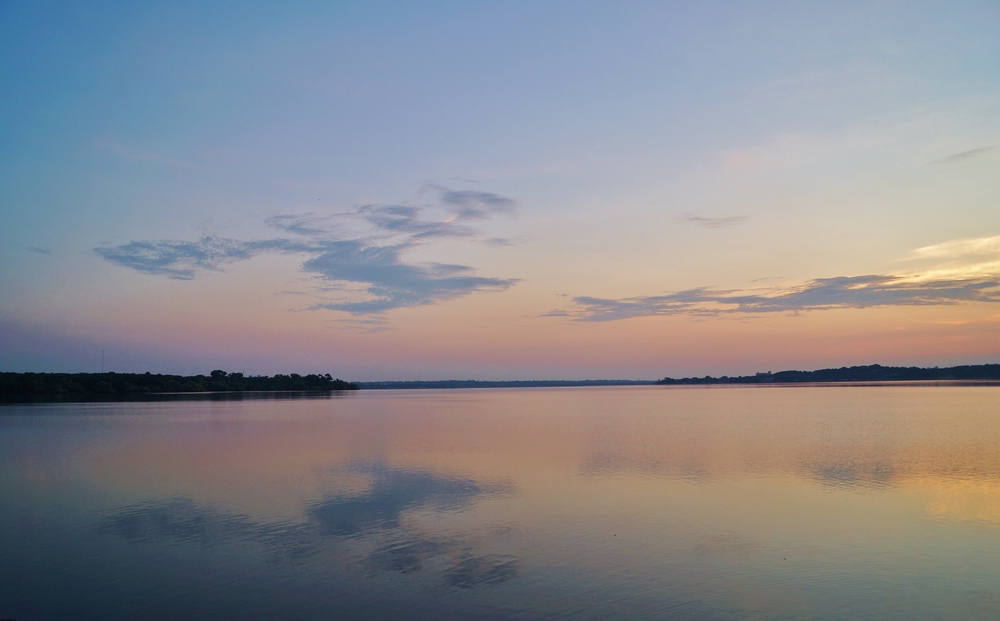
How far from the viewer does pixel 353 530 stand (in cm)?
1177

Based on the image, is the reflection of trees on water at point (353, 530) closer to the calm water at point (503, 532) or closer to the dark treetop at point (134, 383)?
the calm water at point (503, 532)

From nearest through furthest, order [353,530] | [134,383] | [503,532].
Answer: [503,532]
[353,530]
[134,383]

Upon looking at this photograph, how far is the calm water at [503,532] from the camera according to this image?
8.37 m

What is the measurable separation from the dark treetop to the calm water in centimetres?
6933

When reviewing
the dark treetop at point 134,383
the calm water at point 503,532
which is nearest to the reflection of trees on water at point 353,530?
the calm water at point 503,532

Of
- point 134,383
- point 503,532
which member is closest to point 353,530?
point 503,532

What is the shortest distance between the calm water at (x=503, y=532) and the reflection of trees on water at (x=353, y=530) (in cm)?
6

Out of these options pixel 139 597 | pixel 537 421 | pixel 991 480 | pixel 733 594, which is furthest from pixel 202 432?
pixel 991 480

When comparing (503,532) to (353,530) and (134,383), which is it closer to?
(353,530)

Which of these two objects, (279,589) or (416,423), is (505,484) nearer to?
(279,589)

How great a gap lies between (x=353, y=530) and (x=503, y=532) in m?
2.80

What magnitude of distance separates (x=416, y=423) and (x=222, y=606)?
2961 centimetres

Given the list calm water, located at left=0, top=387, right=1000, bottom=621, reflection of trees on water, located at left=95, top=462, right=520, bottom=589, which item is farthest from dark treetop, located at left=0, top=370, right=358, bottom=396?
reflection of trees on water, located at left=95, top=462, right=520, bottom=589

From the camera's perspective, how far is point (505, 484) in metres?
16.5
